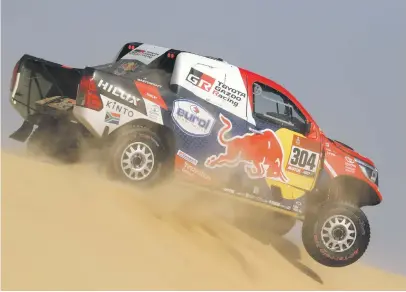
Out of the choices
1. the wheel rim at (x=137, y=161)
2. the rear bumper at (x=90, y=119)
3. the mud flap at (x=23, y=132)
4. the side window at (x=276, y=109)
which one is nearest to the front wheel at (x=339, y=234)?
the side window at (x=276, y=109)

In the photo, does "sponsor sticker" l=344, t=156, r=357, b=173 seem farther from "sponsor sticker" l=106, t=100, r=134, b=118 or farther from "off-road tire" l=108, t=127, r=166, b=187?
"sponsor sticker" l=106, t=100, r=134, b=118

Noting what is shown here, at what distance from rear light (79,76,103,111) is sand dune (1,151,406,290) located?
89cm

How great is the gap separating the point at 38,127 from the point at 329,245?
177 inches

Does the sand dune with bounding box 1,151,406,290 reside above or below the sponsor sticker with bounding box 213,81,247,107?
below

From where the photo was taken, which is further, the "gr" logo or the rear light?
the "gr" logo

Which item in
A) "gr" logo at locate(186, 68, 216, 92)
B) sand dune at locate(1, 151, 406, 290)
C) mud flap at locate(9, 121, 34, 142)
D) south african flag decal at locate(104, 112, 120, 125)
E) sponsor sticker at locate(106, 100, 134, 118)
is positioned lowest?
sand dune at locate(1, 151, 406, 290)

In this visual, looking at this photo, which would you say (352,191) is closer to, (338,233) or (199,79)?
(338,233)

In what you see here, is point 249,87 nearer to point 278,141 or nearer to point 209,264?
point 278,141

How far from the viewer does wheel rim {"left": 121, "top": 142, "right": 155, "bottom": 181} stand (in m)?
9.26

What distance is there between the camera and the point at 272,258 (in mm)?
10422

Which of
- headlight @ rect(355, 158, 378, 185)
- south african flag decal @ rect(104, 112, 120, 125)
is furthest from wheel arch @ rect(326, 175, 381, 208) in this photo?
south african flag decal @ rect(104, 112, 120, 125)

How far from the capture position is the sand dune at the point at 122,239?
6758 mm

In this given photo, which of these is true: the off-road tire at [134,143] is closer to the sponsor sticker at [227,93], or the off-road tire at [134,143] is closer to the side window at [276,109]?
the sponsor sticker at [227,93]

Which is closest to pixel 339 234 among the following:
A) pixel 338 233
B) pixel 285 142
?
pixel 338 233
